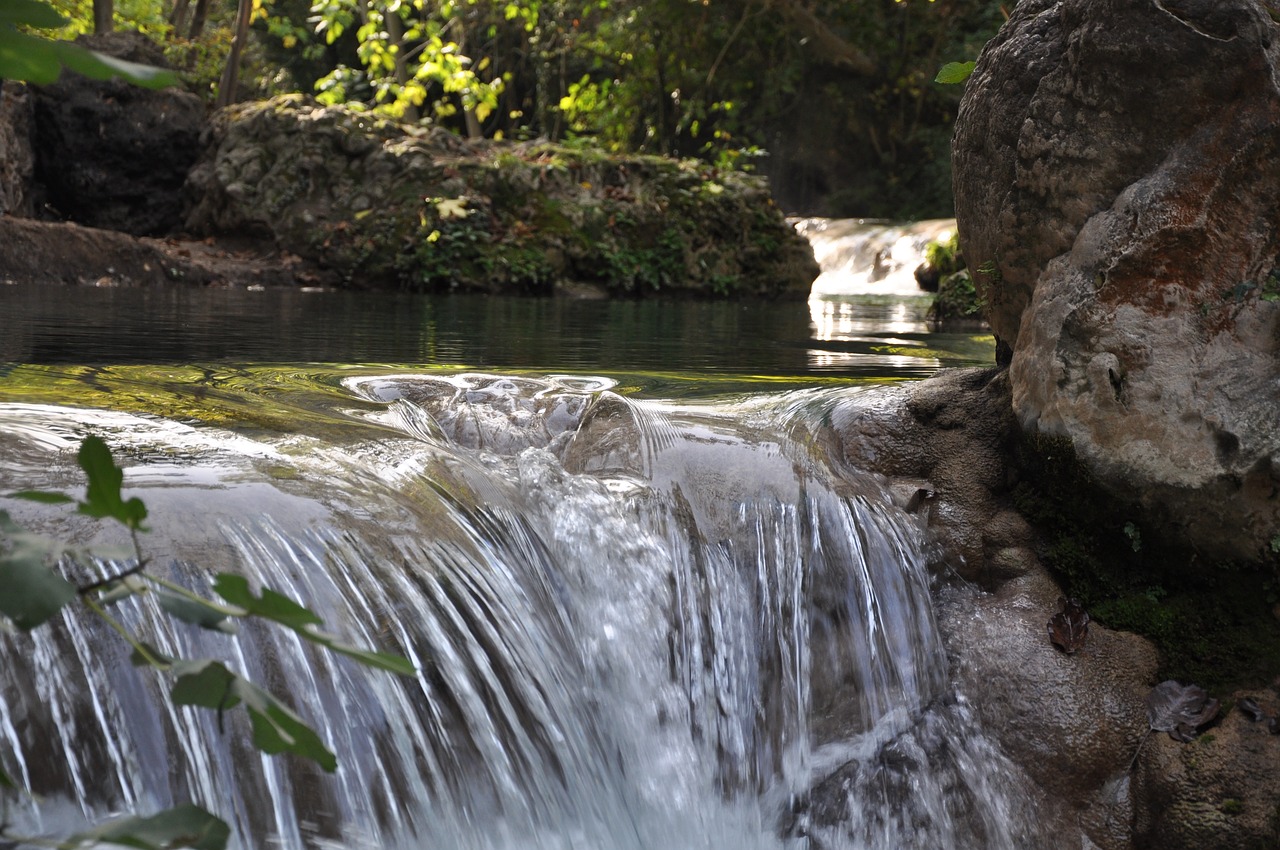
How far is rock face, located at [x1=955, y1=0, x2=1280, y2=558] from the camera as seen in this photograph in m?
2.79

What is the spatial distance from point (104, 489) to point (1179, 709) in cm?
265

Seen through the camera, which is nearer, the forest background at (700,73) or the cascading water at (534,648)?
the cascading water at (534,648)

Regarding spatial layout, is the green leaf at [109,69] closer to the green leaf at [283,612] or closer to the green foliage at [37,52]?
the green foliage at [37,52]

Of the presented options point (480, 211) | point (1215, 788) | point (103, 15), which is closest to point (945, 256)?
point (480, 211)

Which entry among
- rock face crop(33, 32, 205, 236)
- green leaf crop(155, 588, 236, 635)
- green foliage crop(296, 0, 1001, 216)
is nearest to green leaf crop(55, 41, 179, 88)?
green leaf crop(155, 588, 236, 635)

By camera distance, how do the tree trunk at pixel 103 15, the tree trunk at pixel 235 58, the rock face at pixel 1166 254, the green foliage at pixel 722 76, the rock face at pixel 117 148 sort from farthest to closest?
the green foliage at pixel 722 76, the tree trunk at pixel 103 15, the tree trunk at pixel 235 58, the rock face at pixel 117 148, the rock face at pixel 1166 254

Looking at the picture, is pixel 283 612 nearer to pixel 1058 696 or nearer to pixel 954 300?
pixel 1058 696

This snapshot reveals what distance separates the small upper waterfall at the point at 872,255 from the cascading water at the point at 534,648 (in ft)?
39.7

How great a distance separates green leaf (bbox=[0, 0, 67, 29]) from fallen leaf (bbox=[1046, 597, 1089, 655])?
2.71 metres

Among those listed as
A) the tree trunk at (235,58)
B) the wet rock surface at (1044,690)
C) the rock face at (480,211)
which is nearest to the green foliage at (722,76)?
the tree trunk at (235,58)

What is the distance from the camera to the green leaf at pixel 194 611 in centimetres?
87

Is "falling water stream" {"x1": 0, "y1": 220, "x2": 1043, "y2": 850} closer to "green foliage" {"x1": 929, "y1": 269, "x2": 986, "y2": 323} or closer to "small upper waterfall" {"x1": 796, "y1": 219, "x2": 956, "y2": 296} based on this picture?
"green foliage" {"x1": 929, "y1": 269, "x2": 986, "y2": 323}

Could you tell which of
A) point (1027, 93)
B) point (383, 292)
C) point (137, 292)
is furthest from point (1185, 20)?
point (383, 292)

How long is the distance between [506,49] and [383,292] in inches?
384
